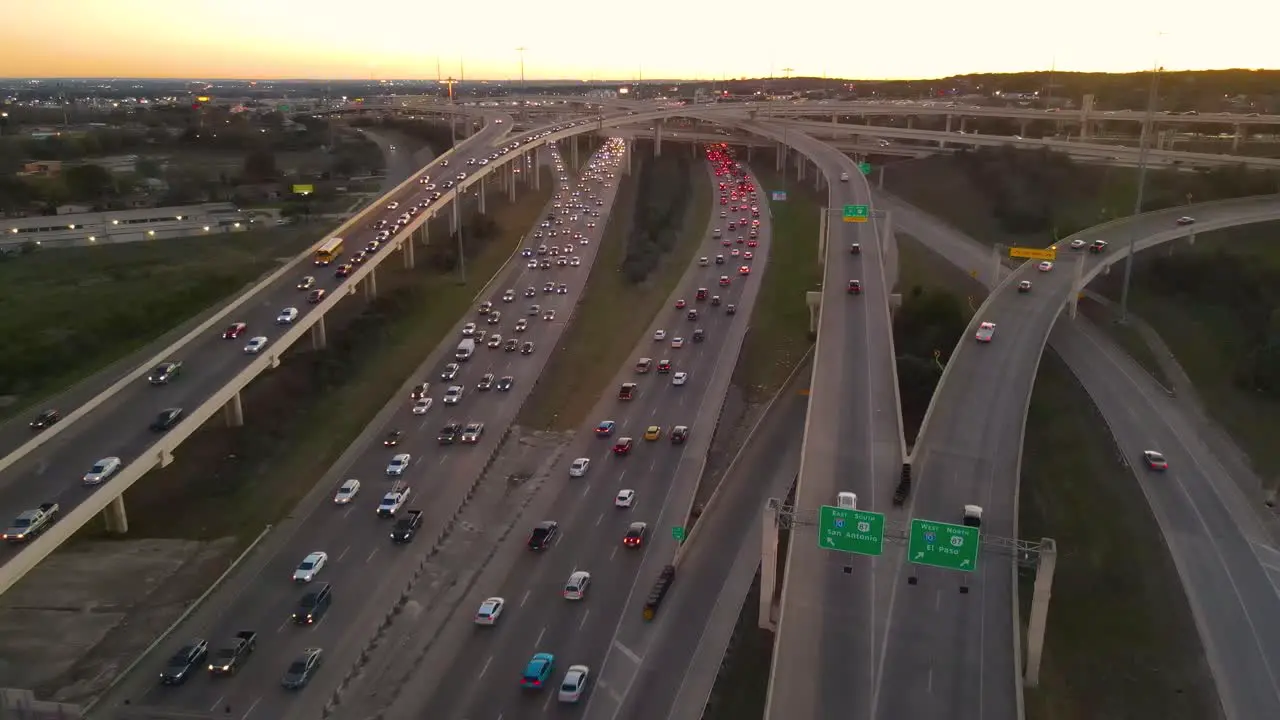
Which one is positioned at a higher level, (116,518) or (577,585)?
(116,518)

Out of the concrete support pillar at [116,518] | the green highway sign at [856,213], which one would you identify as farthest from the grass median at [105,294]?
the green highway sign at [856,213]

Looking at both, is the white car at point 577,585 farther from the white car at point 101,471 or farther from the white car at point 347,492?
the white car at point 101,471

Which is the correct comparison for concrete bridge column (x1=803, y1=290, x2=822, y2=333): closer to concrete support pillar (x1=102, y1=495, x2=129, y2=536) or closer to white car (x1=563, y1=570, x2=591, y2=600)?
white car (x1=563, y1=570, x2=591, y2=600)

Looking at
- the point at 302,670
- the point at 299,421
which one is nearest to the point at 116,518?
the point at 299,421

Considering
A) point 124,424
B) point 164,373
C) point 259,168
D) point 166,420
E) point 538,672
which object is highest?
point 259,168

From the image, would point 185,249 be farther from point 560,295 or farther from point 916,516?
point 916,516

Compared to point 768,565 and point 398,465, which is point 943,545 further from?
point 398,465

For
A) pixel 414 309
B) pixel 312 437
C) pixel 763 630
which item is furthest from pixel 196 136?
pixel 763 630
